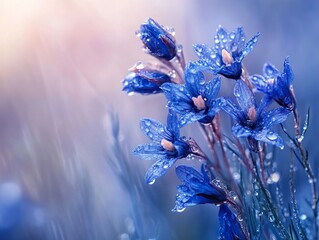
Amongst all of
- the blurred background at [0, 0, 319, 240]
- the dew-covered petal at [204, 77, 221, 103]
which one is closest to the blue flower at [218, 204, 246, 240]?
the dew-covered petal at [204, 77, 221, 103]

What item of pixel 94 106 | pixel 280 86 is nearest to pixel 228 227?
pixel 280 86

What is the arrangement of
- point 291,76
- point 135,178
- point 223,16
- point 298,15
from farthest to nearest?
point 223,16 < point 298,15 < point 135,178 < point 291,76

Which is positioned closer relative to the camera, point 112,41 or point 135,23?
point 112,41

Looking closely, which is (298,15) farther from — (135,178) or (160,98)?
(135,178)

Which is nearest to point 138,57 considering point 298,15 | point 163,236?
point 298,15

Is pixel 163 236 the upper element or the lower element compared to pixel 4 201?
lower

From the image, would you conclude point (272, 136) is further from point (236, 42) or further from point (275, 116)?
point (236, 42)

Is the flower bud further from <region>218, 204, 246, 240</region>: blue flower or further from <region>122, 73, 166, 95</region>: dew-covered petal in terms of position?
<region>218, 204, 246, 240</region>: blue flower
